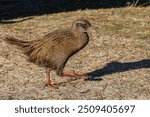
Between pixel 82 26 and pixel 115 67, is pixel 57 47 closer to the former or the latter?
pixel 82 26

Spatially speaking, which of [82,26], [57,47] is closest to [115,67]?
[82,26]

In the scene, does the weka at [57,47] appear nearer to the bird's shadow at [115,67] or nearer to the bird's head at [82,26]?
the bird's head at [82,26]

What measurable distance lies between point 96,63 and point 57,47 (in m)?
2.25

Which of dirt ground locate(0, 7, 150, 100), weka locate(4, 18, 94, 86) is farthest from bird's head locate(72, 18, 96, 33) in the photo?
dirt ground locate(0, 7, 150, 100)

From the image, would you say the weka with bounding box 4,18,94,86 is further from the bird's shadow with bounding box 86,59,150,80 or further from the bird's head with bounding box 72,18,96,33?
the bird's shadow with bounding box 86,59,150,80

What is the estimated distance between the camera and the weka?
9.93 meters

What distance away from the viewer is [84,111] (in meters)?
8.49

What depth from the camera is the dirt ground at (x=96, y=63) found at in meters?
10.1

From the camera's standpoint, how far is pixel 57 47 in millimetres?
9938

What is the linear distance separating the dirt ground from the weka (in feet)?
1.96

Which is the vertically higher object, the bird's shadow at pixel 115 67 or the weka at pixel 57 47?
the weka at pixel 57 47

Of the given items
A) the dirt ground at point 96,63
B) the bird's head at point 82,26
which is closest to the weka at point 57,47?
the bird's head at point 82,26

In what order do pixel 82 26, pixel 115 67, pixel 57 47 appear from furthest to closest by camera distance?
pixel 115 67 → pixel 82 26 → pixel 57 47

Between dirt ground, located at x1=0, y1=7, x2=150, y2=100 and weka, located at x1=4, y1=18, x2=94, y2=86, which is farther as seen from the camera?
dirt ground, located at x1=0, y1=7, x2=150, y2=100
